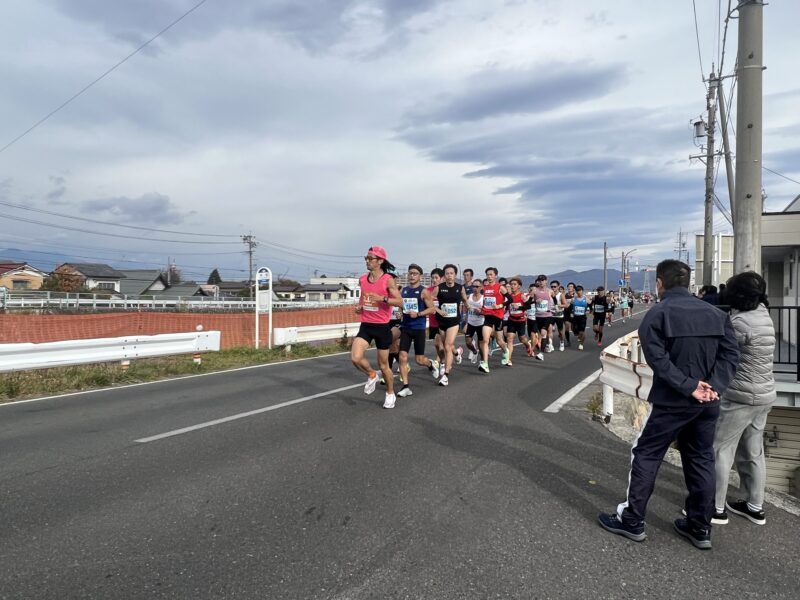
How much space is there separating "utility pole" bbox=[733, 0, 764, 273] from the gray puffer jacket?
4.14 meters

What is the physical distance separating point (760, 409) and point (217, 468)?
173 inches

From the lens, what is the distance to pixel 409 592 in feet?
9.57

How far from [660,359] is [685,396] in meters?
0.27

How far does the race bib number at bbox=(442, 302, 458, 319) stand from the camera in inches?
395

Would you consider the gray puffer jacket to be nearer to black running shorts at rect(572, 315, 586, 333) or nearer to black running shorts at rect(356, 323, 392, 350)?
black running shorts at rect(356, 323, 392, 350)

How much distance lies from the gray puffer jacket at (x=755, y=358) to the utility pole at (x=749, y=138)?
13.6 feet

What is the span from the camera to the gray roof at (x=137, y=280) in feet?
240

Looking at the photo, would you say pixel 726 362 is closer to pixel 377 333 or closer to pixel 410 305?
pixel 377 333

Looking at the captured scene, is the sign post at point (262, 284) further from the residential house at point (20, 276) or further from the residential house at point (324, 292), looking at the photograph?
the residential house at point (324, 292)

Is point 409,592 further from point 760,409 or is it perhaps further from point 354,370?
point 354,370

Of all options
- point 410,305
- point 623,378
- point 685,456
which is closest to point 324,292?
point 410,305

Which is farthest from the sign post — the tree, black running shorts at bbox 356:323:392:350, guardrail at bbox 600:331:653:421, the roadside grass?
the tree

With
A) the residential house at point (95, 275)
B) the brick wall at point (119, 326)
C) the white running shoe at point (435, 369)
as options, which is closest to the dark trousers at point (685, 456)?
the white running shoe at point (435, 369)

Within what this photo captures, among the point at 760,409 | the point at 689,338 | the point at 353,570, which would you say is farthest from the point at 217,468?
the point at 760,409
